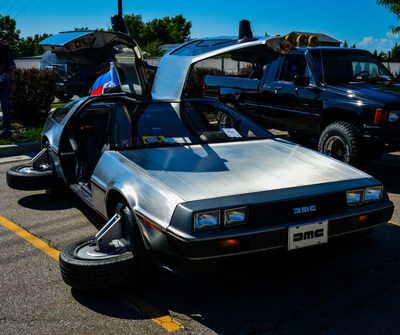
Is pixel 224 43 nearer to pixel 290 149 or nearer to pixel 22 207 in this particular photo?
pixel 290 149

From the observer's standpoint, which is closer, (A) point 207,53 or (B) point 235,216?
(B) point 235,216

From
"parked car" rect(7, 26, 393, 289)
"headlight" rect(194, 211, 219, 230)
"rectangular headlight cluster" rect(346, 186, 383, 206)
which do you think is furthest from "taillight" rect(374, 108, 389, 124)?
"headlight" rect(194, 211, 219, 230)

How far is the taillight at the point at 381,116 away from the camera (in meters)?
6.27

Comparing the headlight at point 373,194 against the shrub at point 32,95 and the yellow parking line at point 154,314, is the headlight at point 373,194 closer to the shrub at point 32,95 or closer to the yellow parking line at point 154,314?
the yellow parking line at point 154,314

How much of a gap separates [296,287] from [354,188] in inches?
31.8

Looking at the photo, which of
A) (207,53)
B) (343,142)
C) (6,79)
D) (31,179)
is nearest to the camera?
(207,53)

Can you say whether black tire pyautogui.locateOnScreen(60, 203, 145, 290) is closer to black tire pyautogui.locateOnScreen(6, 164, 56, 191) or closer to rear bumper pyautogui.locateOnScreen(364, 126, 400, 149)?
black tire pyautogui.locateOnScreen(6, 164, 56, 191)

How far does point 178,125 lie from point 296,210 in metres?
1.67

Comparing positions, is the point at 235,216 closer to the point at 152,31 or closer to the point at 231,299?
the point at 231,299

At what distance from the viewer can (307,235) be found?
10.1ft

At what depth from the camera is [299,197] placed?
10.3 ft

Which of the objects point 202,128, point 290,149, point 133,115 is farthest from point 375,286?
point 133,115

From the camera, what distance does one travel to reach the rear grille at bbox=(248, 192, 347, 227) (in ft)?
9.86

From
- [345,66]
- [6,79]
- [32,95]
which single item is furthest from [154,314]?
[32,95]
